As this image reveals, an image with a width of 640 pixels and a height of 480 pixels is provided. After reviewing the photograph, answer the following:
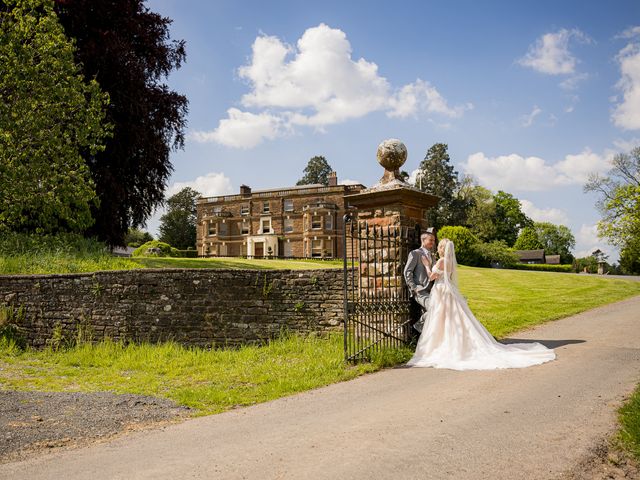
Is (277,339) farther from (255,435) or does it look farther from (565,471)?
(565,471)

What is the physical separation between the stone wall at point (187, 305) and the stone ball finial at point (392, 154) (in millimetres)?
2270

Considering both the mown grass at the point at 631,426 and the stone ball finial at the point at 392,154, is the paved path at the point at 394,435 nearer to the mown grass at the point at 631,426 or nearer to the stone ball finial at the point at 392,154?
the mown grass at the point at 631,426

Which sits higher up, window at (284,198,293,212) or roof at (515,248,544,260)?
window at (284,198,293,212)

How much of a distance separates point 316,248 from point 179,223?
23748 mm

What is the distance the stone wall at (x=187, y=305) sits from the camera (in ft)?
31.3

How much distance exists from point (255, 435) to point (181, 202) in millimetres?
65636

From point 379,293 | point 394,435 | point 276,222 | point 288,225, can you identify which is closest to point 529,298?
point 379,293

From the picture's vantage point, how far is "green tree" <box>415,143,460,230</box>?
189ft

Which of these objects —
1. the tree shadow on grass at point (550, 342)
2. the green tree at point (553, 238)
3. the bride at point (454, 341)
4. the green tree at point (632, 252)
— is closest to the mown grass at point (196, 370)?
the bride at point (454, 341)

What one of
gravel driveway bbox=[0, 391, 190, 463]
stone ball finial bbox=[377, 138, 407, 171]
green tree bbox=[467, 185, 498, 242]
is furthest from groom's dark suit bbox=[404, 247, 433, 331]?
green tree bbox=[467, 185, 498, 242]

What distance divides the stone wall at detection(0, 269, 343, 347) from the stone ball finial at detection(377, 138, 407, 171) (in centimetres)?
227

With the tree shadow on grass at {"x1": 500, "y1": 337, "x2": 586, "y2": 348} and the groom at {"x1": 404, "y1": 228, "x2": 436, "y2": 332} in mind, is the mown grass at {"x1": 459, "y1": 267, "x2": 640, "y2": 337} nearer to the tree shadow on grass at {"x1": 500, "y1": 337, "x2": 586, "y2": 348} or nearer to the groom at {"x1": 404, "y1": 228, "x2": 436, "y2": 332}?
the tree shadow on grass at {"x1": 500, "y1": 337, "x2": 586, "y2": 348}

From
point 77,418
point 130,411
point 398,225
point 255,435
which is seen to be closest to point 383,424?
point 255,435

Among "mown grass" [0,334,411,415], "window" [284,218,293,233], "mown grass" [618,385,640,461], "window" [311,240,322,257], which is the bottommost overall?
"mown grass" [0,334,411,415]
